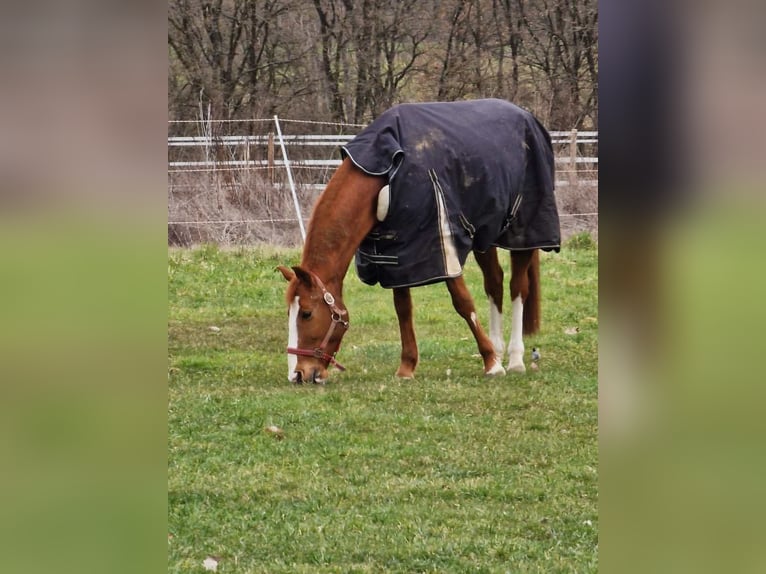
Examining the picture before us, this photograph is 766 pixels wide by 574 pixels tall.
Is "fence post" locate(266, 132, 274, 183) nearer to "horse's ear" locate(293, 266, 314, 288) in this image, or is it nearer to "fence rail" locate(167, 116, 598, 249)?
"fence rail" locate(167, 116, 598, 249)

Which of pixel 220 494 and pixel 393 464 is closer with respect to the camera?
pixel 220 494

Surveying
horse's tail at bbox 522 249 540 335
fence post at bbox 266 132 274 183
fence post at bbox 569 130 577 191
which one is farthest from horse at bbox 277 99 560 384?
fence post at bbox 569 130 577 191

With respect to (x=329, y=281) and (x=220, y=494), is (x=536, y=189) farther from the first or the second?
(x=220, y=494)

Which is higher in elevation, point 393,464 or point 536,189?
point 536,189

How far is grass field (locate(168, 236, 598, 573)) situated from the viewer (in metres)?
3.94

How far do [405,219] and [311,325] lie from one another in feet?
3.16

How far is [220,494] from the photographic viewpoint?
468cm

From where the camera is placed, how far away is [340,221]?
22.9 ft
